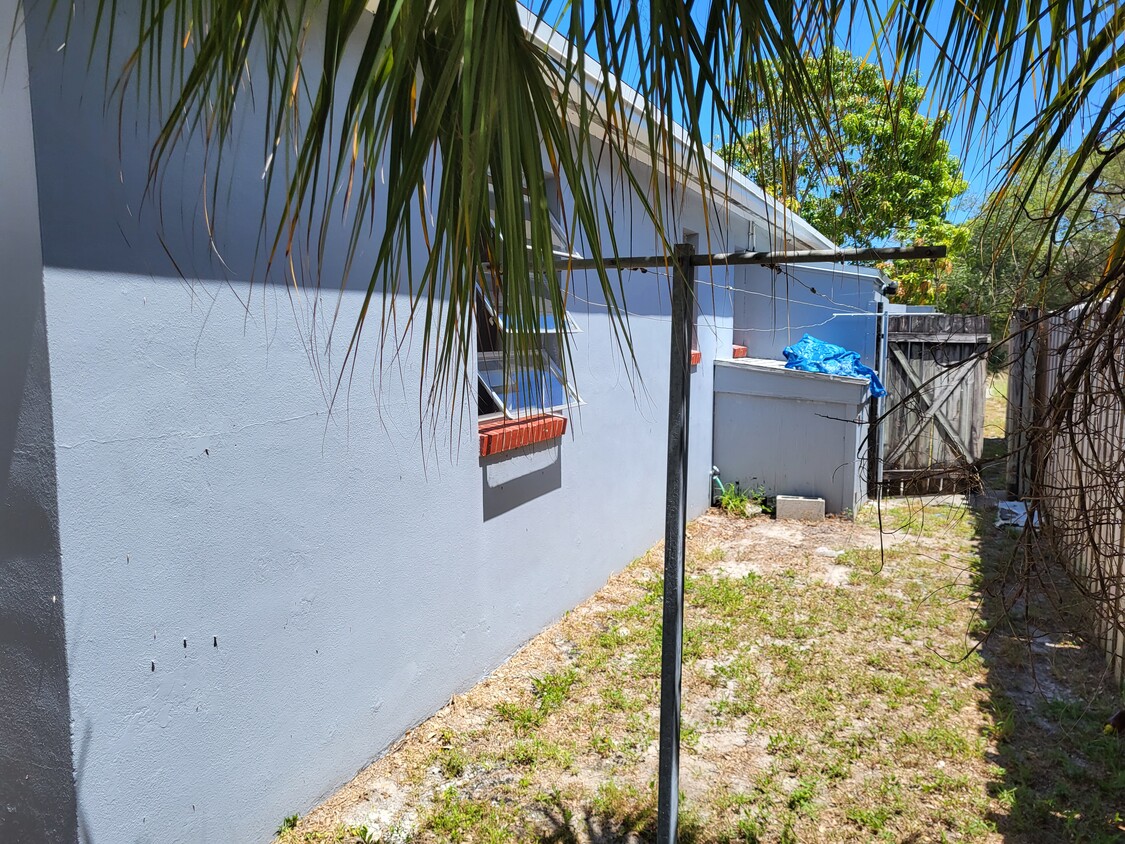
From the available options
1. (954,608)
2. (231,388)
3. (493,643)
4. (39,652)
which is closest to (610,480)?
(493,643)

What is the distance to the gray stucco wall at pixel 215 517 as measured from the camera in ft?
7.90

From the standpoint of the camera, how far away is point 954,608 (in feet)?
19.4

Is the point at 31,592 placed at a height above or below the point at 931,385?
below

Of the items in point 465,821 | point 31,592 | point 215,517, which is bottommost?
point 465,821

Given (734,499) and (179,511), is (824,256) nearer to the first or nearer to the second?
(179,511)

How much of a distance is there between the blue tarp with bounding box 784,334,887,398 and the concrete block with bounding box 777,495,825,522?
4.89 feet

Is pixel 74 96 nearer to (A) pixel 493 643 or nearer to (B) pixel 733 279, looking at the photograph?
(A) pixel 493 643

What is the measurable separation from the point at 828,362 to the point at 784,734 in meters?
A: 5.68

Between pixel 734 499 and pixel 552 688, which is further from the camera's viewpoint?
pixel 734 499

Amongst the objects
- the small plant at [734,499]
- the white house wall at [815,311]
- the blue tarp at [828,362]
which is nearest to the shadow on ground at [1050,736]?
the small plant at [734,499]

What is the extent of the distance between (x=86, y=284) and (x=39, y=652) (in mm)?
1210

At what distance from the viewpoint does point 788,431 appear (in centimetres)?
872

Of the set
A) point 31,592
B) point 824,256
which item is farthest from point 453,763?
point 824,256

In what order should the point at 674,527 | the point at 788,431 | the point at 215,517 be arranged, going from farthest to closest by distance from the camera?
1. the point at 788,431
2. the point at 215,517
3. the point at 674,527
